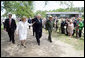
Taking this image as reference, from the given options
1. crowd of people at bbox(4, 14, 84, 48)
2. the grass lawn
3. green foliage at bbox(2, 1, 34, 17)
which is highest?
green foliage at bbox(2, 1, 34, 17)

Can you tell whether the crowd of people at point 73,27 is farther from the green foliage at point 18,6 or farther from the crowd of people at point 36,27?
the green foliage at point 18,6

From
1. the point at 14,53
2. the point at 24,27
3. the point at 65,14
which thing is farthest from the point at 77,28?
the point at 65,14

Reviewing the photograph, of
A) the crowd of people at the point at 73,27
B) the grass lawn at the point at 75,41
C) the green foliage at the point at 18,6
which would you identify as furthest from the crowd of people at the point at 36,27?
the grass lawn at the point at 75,41

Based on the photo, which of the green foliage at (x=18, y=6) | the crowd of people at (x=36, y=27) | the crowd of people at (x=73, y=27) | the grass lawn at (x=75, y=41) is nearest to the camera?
the green foliage at (x=18, y=6)

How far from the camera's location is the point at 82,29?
15.7 meters


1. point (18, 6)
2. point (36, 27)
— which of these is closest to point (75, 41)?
point (36, 27)

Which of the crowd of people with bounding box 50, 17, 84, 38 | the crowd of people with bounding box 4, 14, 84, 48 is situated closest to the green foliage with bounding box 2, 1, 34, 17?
the crowd of people with bounding box 4, 14, 84, 48

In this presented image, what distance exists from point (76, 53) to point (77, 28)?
5620 millimetres

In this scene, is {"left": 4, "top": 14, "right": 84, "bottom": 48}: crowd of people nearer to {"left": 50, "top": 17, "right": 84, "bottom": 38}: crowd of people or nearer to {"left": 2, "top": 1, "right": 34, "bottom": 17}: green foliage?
{"left": 50, "top": 17, "right": 84, "bottom": 38}: crowd of people

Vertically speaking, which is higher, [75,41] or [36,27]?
[36,27]

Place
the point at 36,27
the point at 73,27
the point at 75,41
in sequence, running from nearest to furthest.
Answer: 1. the point at 36,27
2. the point at 75,41
3. the point at 73,27

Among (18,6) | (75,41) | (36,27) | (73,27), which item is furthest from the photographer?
(73,27)

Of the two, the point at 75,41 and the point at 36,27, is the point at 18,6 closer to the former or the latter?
the point at 36,27

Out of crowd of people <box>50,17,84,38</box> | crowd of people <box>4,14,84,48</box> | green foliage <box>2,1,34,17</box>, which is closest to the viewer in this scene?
green foliage <box>2,1,34,17</box>
